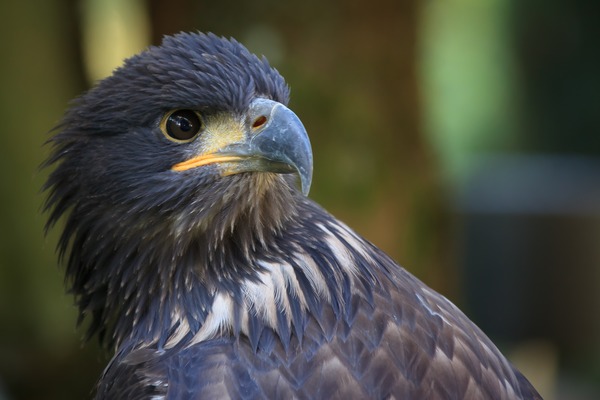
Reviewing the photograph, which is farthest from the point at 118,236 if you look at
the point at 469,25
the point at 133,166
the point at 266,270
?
the point at 469,25

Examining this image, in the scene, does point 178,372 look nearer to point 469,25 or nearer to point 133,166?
point 133,166

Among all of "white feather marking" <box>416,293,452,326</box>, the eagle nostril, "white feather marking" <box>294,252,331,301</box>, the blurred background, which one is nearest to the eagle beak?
the eagle nostril

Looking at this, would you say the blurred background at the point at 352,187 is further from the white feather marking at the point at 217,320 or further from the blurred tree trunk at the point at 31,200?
the white feather marking at the point at 217,320

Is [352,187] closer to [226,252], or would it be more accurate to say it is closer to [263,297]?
[226,252]

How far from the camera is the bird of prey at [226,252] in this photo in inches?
128

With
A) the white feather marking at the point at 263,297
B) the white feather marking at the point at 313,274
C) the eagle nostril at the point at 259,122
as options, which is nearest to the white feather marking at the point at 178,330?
the white feather marking at the point at 263,297

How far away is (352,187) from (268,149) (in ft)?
11.5

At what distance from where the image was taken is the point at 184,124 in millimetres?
3469

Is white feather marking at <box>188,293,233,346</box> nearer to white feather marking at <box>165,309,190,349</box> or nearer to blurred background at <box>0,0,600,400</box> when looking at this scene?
white feather marking at <box>165,309,190,349</box>

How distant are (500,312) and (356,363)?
855 cm

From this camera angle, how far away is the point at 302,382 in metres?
3.12

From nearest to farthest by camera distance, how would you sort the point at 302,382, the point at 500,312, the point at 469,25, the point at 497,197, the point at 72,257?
the point at 302,382, the point at 72,257, the point at 500,312, the point at 497,197, the point at 469,25

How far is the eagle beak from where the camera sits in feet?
10.7

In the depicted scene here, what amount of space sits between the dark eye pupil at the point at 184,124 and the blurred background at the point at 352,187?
47.2 inches
